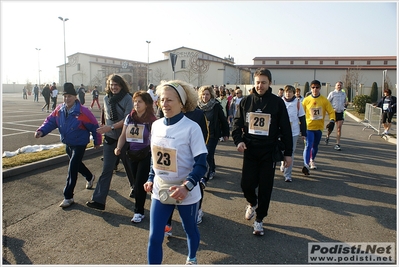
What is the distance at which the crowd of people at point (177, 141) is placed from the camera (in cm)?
297

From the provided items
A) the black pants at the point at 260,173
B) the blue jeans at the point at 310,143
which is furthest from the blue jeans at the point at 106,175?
the blue jeans at the point at 310,143

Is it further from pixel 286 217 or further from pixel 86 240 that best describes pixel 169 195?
pixel 286 217

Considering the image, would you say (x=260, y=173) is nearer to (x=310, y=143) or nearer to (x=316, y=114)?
(x=310, y=143)

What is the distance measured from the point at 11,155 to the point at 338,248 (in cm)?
801

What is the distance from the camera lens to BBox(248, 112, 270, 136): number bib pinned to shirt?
4203 mm

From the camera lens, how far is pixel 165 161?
9.92ft

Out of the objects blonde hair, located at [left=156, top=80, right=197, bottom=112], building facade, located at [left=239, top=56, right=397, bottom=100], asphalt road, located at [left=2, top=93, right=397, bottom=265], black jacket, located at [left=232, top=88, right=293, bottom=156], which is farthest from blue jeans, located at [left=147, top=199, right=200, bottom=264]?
building facade, located at [left=239, top=56, right=397, bottom=100]

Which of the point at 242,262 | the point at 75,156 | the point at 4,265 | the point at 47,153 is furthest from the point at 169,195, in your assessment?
the point at 47,153

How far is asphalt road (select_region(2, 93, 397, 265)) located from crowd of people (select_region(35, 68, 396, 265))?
0.28m

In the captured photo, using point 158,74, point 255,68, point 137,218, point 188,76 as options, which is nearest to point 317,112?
point 137,218

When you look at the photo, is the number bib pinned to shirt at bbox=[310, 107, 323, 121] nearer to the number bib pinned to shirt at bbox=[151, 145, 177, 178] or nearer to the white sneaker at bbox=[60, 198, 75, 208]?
the number bib pinned to shirt at bbox=[151, 145, 177, 178]

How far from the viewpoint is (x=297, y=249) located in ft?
12.6

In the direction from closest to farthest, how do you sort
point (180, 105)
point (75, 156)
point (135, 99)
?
point (180, 105), point (135, 99), point (75, 156)

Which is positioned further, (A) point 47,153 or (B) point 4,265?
(A) point 47,153
